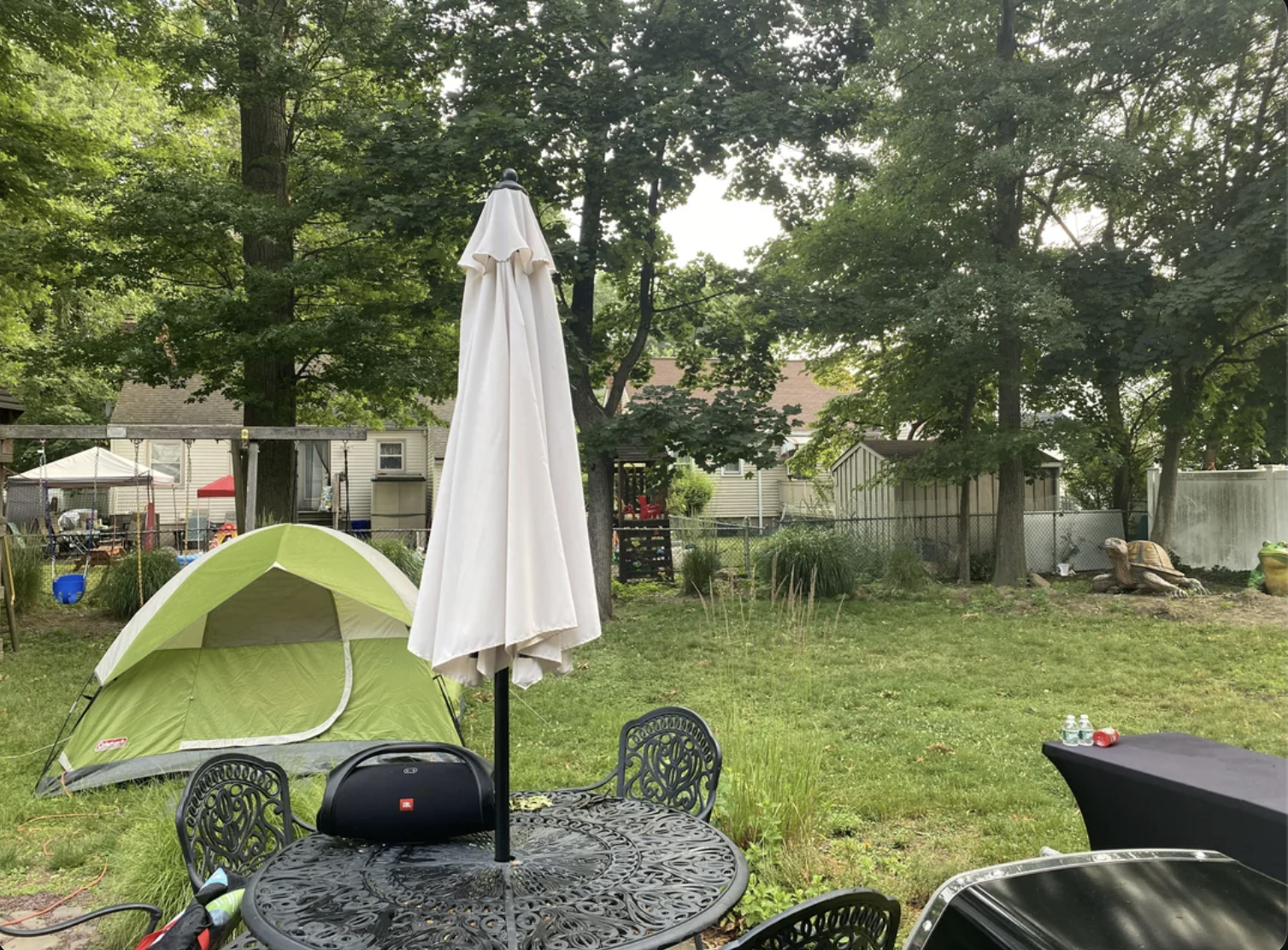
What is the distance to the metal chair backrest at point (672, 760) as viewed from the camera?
3314 millimetres

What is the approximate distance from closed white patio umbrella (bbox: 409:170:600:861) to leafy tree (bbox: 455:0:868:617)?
6.87m

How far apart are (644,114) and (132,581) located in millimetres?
8358

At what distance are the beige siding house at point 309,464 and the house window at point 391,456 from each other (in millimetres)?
23

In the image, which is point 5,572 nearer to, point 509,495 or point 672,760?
point 672,760

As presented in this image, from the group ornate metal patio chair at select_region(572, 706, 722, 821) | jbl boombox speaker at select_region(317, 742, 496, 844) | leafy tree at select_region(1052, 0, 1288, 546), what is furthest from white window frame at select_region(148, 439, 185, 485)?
jbl boombox speaker at select_region(317, 742, 496, 844)

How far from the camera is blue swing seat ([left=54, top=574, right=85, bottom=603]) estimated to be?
462 inches

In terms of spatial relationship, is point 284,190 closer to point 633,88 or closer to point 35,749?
point 633,88

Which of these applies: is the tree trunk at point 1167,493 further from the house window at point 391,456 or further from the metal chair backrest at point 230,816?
the house window at point 391,456

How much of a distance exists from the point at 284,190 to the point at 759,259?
6530 mm

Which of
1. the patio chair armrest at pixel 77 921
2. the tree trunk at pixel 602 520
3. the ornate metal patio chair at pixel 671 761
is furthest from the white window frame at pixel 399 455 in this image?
the patio chair armrest at pixel 77 921

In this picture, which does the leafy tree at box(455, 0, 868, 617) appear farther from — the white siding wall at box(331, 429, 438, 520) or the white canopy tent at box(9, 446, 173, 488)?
the white siding wall at box(331, 429, 438, 520)

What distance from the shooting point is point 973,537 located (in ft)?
48.5

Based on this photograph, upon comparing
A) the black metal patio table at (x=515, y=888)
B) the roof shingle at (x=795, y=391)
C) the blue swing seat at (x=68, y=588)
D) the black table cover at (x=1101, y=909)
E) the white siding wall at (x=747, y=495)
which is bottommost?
the blue swing seat at (x=68, y=588)

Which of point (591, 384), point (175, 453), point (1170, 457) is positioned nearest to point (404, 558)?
point (591, 384)
